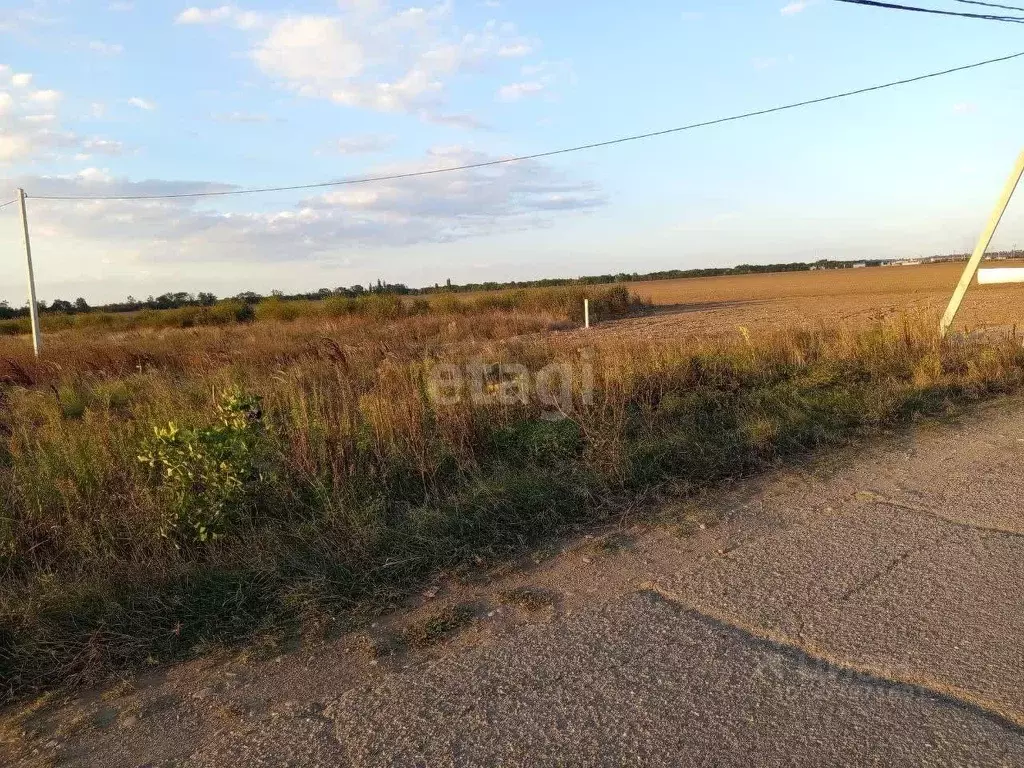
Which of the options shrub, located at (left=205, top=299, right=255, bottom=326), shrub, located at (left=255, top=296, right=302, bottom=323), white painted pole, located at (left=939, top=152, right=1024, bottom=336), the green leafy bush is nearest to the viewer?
the green leafy bush

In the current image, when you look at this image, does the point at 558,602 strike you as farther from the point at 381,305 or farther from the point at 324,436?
the point at 381,305

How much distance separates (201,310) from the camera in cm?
4028

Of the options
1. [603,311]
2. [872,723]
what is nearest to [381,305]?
[603,311]

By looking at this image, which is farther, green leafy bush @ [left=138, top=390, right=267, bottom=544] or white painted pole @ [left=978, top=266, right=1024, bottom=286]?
white painted pole @ [left=978, top=266, right=1024, bottom=286]

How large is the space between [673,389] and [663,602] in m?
4.87

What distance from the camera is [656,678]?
3.02 meters

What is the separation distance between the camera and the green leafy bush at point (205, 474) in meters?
4.73

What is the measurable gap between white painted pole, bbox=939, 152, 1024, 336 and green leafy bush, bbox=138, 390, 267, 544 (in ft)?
34.5

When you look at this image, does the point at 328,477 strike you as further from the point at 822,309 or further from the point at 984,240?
the point at 822,309

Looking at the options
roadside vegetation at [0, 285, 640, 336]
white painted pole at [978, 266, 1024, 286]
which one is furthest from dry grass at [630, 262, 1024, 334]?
roadside vegetation at [0, 285, 640, 336]

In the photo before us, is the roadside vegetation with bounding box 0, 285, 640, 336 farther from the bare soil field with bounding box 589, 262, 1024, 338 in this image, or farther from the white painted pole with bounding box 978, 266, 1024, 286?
the white painted pole with bounding box 978, 266, 1024, 286

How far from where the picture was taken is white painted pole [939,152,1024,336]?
1103 centimetres

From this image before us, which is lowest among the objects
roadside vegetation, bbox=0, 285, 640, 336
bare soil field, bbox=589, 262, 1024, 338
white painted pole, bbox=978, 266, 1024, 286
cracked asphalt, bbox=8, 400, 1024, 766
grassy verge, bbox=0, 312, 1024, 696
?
Result: cracked asphalt, bbox=8, 400, 1024, 766

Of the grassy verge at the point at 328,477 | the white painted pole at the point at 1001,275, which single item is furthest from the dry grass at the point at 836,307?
the grassy verge at the point at 328,477
